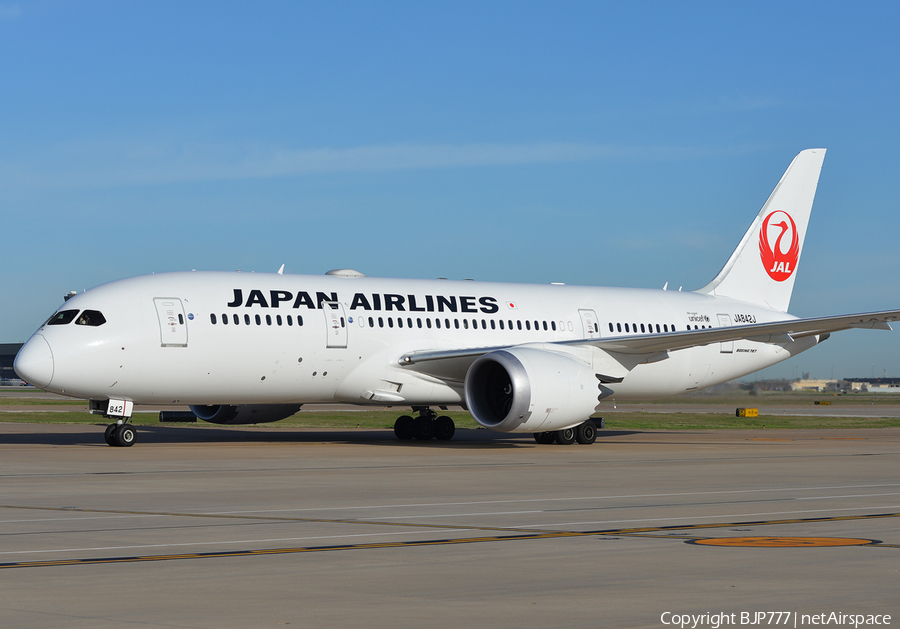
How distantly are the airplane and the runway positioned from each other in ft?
13.0

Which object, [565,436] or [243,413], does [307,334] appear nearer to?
[243,413]

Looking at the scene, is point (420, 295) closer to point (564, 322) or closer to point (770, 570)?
point (564, 322)

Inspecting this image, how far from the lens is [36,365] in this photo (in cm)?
2447

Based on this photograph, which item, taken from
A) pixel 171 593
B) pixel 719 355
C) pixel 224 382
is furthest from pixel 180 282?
pixel 171 593

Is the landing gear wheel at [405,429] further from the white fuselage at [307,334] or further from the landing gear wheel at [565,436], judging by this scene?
the landing gear wheel at [565,436]

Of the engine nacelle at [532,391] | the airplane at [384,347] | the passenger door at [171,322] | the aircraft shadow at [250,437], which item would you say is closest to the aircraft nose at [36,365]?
the airplane at [384,347]

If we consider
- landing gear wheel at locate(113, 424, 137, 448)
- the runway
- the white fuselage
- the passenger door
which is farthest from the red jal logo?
landing gear wheel at locate(113, 424, 137, 448)

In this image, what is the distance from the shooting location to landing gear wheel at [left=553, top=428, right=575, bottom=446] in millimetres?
29469

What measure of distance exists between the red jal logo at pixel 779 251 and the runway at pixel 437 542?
16.7 meters

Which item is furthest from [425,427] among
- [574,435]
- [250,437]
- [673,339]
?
[673,339]

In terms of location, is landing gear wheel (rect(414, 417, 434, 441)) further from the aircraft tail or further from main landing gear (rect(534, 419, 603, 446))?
the aircraft tail

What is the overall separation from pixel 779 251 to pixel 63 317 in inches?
909

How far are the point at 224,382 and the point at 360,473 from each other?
820cm

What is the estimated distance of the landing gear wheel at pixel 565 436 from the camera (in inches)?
1160
